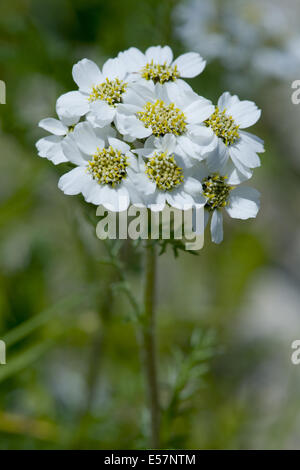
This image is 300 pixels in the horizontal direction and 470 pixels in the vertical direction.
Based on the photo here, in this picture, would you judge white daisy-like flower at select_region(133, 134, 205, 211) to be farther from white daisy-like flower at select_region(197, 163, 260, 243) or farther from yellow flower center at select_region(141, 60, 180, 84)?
yellow flower center at select_region(141, 60, 180, 84)

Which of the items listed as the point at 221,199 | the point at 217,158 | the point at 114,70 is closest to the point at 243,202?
the point at 221,199

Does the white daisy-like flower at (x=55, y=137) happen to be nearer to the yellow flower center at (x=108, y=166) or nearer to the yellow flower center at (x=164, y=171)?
the yellow flower center at (x=108, y=166)

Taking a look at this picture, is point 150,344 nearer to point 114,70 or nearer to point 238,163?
point 238,163

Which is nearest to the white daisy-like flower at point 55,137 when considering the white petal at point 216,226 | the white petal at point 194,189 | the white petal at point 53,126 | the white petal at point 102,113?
the white petal at point 53,126

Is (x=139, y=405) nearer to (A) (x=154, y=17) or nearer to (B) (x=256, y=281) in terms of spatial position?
(B) (x=256, y=281)

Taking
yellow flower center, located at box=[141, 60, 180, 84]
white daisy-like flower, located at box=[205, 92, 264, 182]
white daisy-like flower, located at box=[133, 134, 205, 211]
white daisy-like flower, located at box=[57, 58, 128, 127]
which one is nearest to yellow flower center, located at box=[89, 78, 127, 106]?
white daisy-like flower, located at box=[57, 58, 128, 127]
